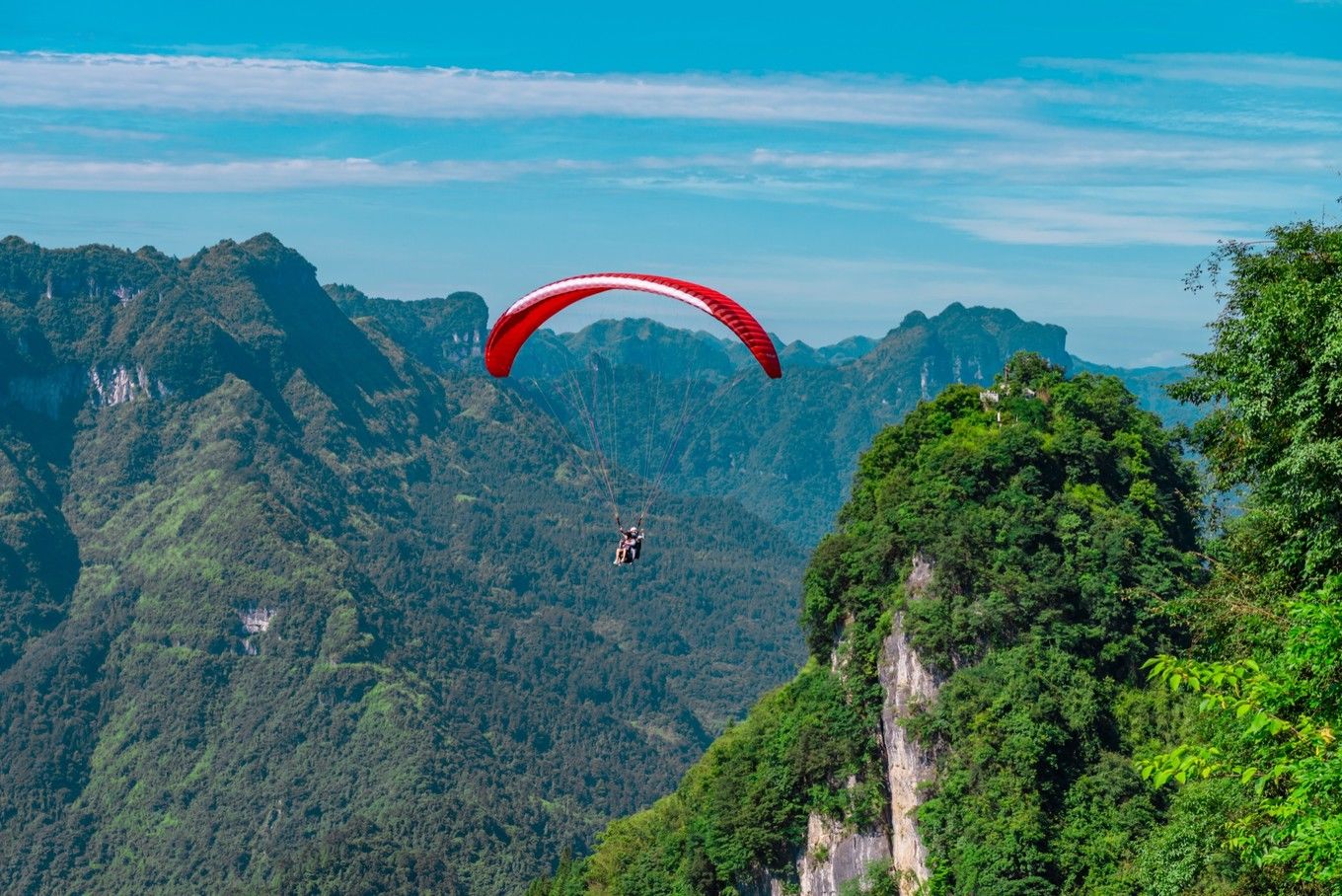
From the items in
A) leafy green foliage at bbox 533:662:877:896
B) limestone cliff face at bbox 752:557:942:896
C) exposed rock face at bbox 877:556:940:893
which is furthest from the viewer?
leafy green foliage at bbox 533:662:877:896

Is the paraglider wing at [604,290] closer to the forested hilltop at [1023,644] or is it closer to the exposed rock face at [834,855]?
the forested hilltop at [1023,644]

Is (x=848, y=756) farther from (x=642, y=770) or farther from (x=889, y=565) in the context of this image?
(x=642, y=770)

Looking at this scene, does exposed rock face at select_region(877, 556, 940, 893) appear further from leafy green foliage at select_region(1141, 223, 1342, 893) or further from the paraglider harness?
leafy green foliage at select_region(1141, 223, 1342, 893)

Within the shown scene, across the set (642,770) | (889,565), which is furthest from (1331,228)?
(642,770)

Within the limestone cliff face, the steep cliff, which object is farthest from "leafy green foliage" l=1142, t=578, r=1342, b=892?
the limestone cliff face

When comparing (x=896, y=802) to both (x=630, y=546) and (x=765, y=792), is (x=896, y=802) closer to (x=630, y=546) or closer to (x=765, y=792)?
(x=765, y=792)

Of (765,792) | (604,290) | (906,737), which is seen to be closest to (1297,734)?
(604,290)

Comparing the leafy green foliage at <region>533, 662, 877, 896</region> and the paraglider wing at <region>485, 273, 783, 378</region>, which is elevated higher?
the paraglider wing at <region>485, 273, 783, 378</region>
